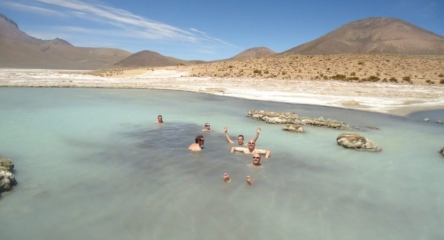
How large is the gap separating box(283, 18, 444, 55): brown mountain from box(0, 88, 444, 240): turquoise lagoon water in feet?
342

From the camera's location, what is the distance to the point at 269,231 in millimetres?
4840

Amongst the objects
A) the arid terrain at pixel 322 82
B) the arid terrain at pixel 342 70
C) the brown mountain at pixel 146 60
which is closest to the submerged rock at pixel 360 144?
the arid terrain at pixel 322 82

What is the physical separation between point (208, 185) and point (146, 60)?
135 m

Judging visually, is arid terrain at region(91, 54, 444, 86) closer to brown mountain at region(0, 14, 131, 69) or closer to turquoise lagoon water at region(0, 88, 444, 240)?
turquoise lagoon water at region(0, 88, 444, 240)

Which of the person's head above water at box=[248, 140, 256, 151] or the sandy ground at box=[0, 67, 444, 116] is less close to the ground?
the sandy ground at box=[0, 67, 444, 116]

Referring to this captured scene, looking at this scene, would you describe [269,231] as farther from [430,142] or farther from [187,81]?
[187,81]

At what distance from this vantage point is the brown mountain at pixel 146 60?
428ft

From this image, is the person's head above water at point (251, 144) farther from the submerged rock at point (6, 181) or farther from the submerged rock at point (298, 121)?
the submerged rock at point (6, 181)

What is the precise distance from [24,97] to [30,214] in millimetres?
17157

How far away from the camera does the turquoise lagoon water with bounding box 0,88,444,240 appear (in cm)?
489

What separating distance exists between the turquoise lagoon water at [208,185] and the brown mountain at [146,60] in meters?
122

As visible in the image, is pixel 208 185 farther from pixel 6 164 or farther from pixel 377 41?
pixel 377 41

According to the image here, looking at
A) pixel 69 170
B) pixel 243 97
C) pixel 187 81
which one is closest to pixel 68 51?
pixel 187 81

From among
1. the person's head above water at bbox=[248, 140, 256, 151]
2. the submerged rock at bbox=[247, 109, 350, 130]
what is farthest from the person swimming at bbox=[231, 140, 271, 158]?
the submerged rock at bbox=[247, 109, 350, 130]
